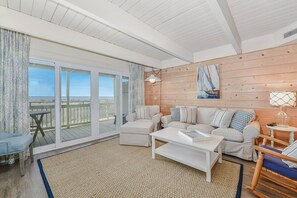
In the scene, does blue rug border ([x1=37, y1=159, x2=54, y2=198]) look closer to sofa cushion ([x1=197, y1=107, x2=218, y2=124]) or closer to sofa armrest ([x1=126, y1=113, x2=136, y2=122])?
sofa armrest ([x1=126, y1=113, x2=136, y2=122])

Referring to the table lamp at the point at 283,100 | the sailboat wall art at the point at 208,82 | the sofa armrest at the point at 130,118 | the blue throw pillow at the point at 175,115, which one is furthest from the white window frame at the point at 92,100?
the table lamp at the point at 283,100

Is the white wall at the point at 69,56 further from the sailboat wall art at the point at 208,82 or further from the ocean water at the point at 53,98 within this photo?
the sailboat wall art at the point at 208,82

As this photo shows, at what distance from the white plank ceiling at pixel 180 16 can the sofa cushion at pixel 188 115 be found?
171cm

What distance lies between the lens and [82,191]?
5.35 ft

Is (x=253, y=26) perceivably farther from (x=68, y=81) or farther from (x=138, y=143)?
(x=68, y=81)

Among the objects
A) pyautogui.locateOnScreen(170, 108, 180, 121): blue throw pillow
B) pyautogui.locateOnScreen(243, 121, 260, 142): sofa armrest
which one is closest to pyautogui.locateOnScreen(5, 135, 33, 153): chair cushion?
pyautogui.locateOnScreen(170, 108, 180, 121): blue throw pillow

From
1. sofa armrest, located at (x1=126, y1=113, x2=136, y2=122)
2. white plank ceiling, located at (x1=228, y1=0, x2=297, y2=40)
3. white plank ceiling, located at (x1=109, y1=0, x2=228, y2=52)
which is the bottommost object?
sofa armrest, located at (x1=126, y1=113, x2=136, y2=122)

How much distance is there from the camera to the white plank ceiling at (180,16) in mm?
1822

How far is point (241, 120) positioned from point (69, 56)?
13.4 ft

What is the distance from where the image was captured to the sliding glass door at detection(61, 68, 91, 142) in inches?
130

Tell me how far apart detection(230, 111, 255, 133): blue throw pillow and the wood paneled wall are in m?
0.43

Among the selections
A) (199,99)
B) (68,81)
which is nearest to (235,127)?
(199,99)

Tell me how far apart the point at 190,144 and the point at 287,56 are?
2619 millimetres

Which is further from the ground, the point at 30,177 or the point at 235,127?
the point at 235,127
